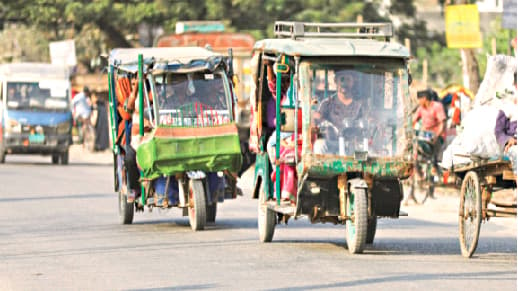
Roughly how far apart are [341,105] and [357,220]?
1401mm

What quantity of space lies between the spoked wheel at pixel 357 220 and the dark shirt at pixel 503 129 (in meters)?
1.45

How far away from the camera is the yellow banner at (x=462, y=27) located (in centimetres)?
2767

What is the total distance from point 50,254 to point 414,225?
6223 mm

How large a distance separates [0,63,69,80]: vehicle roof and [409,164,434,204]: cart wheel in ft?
40.7

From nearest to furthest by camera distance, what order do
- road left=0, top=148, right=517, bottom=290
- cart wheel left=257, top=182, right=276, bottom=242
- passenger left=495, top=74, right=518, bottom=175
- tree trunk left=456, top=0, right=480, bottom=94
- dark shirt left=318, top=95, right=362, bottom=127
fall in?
road left=0, top=148, right=517, bottom=290, passenger left=495, top=74, right=518, bottom=175, dark shirt left=318, top=95, right=362, bottom=127, cart wheel left=257, top=182, right=276, bottom=242, tree trunk left=456, top=0, right=480, bottom=94

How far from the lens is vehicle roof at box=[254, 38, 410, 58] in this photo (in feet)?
43.6

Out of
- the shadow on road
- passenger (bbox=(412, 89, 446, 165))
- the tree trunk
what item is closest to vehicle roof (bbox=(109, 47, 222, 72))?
the shadow on road

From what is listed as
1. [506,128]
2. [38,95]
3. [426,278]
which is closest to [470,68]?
[38,95]

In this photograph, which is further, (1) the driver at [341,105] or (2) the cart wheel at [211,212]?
(2) the cart wheel at [211,212]

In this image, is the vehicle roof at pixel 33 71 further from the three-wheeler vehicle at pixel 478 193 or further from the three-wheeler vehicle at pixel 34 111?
the three-wheeler vehicle at pixel 478 193

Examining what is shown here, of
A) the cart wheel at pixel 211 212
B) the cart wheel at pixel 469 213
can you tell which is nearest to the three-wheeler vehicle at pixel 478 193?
the cart wheel at pixel 469 213

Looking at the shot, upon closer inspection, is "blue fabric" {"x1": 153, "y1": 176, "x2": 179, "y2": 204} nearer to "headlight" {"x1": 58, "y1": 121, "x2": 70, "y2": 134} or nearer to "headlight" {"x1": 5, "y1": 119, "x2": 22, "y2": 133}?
"headlight" {"x1": 5, "y1": 119, "x2": 22, "y2": 133}

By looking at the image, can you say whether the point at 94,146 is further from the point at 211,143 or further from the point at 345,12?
the point at 211,143

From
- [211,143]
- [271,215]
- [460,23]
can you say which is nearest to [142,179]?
[211,143]
